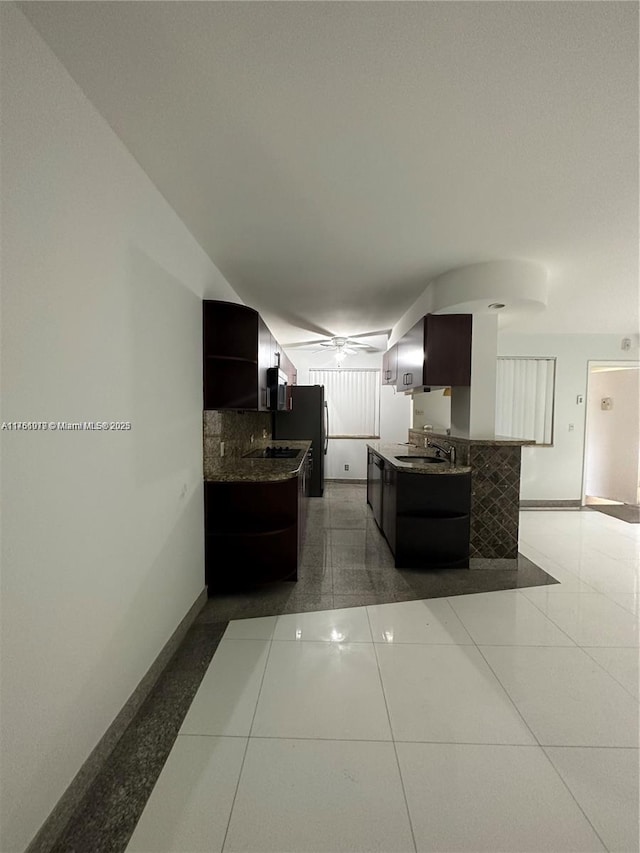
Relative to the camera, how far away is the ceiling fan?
216 inches

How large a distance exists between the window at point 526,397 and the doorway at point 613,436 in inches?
26.3

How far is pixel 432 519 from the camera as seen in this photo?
122 inches

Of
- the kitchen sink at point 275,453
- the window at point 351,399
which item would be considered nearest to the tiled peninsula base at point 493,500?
the kitchen sink at point 275,453

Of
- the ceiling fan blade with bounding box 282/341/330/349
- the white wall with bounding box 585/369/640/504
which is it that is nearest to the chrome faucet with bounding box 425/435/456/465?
the ceiling fan blade with bounding box 282/341/330/349

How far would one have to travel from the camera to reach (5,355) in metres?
0.96

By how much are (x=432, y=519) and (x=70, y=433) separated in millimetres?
2793

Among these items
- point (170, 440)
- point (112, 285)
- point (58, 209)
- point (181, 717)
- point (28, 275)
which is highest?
point (58, 209)

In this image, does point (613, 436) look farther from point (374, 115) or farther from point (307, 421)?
point (374, 115)

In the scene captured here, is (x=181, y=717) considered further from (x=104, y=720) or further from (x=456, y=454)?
(x=456, y=454)

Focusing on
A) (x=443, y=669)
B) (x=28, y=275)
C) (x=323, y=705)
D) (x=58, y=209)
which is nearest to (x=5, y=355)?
(x=28, y=275)

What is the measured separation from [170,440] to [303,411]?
156 inches

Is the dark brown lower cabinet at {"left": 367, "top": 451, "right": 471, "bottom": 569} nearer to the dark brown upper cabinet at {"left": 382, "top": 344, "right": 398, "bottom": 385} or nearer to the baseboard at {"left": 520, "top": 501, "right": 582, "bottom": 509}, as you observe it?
the dark brown upper cabinet at {"left": 382, "top": 344, "right": 398, "bottom": 385}

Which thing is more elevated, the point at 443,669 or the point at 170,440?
the point at 170,440

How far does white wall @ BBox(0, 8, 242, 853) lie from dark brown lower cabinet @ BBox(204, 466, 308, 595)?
764mm
